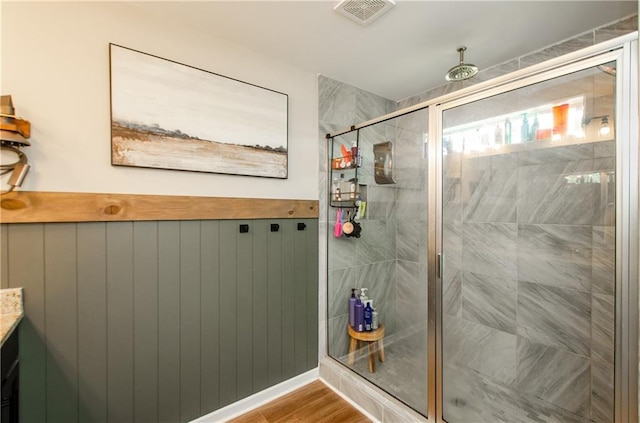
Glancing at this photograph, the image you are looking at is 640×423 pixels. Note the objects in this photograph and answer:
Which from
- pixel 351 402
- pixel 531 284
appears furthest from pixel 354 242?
pixel 531 284

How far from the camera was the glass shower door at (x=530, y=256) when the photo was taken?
1.55 m

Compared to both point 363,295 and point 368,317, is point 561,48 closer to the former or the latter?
point 363,295

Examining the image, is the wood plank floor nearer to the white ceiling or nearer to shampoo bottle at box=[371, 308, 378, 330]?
shampoo bottle at box=[371, 308, 378, 330]

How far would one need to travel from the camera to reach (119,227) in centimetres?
141

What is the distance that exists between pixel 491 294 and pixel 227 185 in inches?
80.5

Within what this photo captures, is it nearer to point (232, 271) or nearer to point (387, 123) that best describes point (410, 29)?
point (387, 123)

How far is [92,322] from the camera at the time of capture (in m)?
1.35

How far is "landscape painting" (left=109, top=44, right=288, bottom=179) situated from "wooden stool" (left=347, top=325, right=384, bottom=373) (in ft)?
4.57

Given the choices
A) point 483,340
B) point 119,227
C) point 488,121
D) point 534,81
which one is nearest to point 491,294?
point 483,340

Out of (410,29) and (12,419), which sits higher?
(410,29)

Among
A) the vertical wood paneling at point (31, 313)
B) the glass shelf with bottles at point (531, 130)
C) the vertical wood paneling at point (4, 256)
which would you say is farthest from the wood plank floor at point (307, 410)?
the glass shelf with bottles at point (531, 130)

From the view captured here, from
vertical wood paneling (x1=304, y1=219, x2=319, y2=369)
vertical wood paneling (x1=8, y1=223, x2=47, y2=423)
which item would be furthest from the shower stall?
vertical wood paneling (x1=8, y1=223, x2=47, y2=423)

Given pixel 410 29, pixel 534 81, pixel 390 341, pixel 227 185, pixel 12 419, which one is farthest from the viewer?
pixel 390 341

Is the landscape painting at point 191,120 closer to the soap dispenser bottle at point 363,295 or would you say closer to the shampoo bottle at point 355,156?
the shampoo bottle at point 355,156
